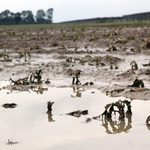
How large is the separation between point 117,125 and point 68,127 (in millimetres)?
410

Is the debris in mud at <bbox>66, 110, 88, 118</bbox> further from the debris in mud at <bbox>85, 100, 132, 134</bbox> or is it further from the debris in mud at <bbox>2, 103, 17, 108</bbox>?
the debris in mud at <bbox>2, 103, 17, 108</bbox>

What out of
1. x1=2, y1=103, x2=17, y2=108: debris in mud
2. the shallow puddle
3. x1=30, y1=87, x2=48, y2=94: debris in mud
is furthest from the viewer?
x1=30, y1=87, x2=48, y2=94: debris in mud

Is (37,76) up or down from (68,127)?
up

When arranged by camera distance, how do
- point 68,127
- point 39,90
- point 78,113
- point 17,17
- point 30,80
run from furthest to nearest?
point 17,17, point 30,80, point 39,90, point 78,113, point 68,127

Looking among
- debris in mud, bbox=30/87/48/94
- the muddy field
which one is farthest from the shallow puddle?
debris in mud, bbox=30/87/48/94

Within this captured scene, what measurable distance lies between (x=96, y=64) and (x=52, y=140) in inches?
135

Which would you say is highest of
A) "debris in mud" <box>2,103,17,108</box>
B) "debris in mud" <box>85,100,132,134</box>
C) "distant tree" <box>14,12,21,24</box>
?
"distant tree" <box>14,12,21,24</box>

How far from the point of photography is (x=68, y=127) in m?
2.26

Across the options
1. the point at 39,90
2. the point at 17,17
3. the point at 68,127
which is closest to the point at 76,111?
the point at 68,127

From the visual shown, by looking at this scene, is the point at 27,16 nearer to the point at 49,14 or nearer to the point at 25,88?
the point at 49,14

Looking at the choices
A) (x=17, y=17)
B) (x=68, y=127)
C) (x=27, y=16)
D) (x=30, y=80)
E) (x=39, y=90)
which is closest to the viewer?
(x=68, y=127)

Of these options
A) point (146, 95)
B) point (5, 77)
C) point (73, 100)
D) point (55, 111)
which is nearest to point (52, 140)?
point (55, 111)

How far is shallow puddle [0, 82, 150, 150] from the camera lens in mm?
1925

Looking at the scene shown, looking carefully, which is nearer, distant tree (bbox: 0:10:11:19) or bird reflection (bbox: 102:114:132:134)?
bird reflection (bbox: 102:114:132:134)
